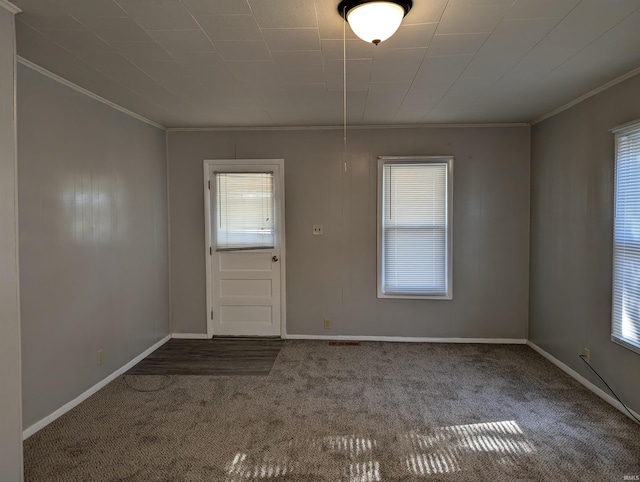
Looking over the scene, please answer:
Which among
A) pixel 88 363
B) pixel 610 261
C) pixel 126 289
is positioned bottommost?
pixel 88 363

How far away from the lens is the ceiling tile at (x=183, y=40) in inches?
85.6

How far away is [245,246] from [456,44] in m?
3.15

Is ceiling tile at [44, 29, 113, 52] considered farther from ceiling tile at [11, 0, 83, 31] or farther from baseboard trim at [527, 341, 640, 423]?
baseboard trim at [527, 341, 640, 423]

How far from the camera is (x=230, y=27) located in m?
2.11

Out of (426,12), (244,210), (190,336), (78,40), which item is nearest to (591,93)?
(426,12)

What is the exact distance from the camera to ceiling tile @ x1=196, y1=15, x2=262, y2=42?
2.02 m

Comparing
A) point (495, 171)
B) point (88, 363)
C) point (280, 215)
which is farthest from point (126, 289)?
point (495, 171)

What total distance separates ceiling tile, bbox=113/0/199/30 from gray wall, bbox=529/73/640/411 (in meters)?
2.98

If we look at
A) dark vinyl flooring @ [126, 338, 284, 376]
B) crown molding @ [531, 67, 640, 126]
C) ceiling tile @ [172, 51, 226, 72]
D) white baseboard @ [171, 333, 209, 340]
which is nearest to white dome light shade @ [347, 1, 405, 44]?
ceiling tile @ [172, 51, 226, 72]

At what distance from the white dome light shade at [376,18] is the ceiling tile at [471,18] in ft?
1.01

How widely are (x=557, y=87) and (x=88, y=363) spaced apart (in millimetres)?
4408

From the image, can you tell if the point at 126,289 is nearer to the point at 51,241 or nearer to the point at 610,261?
the point at 51,241

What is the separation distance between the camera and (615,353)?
9.71 feet

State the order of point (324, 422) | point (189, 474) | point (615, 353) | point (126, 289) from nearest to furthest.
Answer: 1. point (189, 474)
2. point (324, 422)
3. point (615, 353)
4. point (126, 289)
